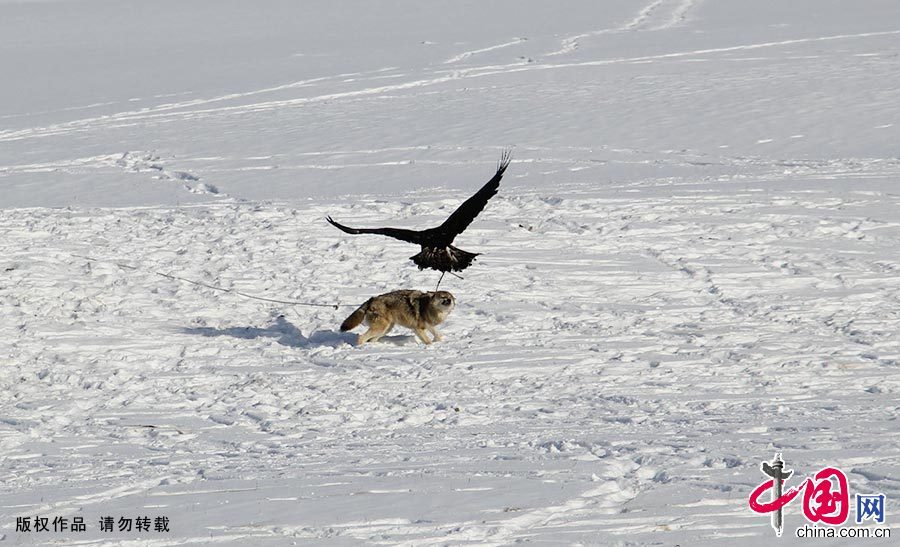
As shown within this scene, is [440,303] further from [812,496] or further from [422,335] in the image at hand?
[812,496]

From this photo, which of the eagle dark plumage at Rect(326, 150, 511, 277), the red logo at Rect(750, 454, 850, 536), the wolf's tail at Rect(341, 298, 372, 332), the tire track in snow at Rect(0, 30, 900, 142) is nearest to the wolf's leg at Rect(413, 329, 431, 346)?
the wolf's tail at Rect(341, 298, 372, 332)

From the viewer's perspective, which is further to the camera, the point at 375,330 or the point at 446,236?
the point at 375,330

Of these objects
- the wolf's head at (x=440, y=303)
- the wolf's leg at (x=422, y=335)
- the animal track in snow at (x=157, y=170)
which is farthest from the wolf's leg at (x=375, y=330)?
the animal track in snow at (x=157, y=170)

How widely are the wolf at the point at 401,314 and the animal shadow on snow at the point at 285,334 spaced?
0.59 ft

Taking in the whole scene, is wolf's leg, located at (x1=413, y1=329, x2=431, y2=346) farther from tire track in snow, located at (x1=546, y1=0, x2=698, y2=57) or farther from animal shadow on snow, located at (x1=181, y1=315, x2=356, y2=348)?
tire track in snow, located at (x1=546, y1=0, x2=698, y2=57)

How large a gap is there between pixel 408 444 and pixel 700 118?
536 inches

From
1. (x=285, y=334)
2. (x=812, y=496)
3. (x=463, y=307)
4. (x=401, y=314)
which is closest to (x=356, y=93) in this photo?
(x=463, y=307)

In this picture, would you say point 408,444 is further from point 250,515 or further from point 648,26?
point 648,26

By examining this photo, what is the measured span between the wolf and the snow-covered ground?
0.18 meters

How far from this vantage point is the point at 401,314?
33.8ft

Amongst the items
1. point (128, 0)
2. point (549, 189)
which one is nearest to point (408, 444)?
point (549, 189)

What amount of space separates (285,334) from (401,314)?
1148 mm

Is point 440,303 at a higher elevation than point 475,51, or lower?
lower

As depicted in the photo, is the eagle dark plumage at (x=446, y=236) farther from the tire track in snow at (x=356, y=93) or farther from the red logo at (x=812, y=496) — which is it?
the tire track in snow at (x=356, y=93)
